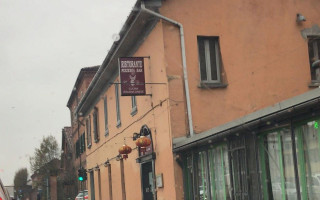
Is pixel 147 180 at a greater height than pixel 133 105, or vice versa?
pixel 133 105

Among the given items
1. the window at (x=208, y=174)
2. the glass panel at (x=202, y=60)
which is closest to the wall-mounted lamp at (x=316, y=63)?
the glass panel at (x=202, y=60)

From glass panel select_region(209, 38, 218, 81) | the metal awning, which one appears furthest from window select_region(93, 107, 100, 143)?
the metal awning

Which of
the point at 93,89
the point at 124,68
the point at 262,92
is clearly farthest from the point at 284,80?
the point at 93,89

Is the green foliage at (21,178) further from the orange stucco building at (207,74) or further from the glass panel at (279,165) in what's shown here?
the glass panel at (279,165)

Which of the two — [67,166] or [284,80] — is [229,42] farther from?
[67,166]

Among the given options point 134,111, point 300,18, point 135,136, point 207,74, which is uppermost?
point 300,18

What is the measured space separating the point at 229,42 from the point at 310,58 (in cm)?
274

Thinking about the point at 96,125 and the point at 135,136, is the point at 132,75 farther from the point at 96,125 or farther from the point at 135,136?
the point at 96,125

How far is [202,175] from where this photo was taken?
12.8 meters

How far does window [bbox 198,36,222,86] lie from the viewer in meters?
14.5

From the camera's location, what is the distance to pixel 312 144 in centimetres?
852

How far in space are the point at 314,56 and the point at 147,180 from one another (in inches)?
267

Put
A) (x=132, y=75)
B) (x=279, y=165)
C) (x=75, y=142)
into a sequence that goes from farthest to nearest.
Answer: (x=75, y=142) → (x=132, y=75) → (x=279, y=165)

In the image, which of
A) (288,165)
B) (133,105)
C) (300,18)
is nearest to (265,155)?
(288,165)
